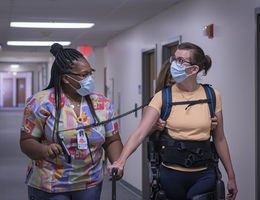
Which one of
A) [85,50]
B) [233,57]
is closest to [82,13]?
[233,57]

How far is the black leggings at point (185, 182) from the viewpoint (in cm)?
282

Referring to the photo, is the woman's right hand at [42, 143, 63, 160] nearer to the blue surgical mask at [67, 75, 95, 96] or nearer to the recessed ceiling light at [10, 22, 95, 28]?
the blue surgical mask at [67, 75, 95, 96]

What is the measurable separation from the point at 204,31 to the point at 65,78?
2.67m

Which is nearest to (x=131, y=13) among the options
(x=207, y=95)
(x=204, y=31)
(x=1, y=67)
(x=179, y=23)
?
(x=179, y=23)

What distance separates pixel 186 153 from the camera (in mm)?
2797

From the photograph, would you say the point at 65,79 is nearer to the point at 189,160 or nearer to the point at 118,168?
the point at 118,168

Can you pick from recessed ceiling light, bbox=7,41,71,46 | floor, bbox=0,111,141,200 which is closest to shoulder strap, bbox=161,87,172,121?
floor, bbox=0,111,141,200

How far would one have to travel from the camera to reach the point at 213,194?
2895mm

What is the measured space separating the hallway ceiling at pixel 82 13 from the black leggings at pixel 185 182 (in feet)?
11.2

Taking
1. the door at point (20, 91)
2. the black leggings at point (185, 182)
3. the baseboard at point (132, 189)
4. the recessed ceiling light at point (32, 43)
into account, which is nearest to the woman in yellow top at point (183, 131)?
the black leggings at point (185, 182)

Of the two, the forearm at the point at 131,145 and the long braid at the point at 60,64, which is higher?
the long braid at the point at 60,64

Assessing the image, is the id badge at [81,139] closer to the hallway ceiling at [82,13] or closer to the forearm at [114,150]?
the forearm at [114,150]

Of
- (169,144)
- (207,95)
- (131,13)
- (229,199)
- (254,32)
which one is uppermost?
(131,13)

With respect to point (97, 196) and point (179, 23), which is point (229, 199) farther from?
point (179, 23)
